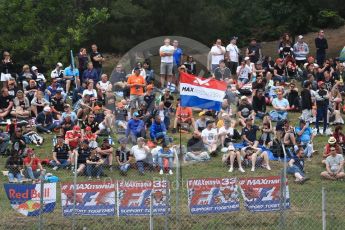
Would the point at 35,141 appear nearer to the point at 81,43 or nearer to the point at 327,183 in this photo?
the point at 327,183

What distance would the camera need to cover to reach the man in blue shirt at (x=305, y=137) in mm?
25062

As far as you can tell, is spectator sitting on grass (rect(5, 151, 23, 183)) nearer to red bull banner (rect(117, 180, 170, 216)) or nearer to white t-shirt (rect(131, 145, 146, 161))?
white t-shirt (rect(131, 145, 146, 161))

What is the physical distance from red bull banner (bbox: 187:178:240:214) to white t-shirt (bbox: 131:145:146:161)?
4670 mm

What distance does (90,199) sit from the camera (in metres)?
18.5

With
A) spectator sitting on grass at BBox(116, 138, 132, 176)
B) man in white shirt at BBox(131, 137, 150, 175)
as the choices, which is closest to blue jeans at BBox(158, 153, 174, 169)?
man in white shirt at BBox(131, 137, 150, 175)

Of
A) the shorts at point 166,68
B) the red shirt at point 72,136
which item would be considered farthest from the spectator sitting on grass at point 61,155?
the shorts at point 166,68

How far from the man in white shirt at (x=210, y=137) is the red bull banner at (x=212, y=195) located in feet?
19.2

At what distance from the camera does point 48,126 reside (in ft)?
88.0

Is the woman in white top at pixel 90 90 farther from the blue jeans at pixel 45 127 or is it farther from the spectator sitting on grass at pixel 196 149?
the spectator sitting on grass at pixel 196 149

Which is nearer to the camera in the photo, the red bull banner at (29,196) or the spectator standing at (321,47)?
the red bull banner at (29,196)

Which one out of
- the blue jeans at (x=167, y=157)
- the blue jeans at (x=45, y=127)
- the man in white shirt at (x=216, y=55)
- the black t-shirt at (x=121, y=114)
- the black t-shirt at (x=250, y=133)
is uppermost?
the man in white shirt at (x=216, y=55)

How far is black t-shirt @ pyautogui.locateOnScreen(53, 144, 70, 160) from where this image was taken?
23377 millimetres

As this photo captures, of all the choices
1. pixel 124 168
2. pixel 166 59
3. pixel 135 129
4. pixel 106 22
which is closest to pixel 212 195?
pixel 124 168

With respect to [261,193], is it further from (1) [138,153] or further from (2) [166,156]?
(1) [138,153]
